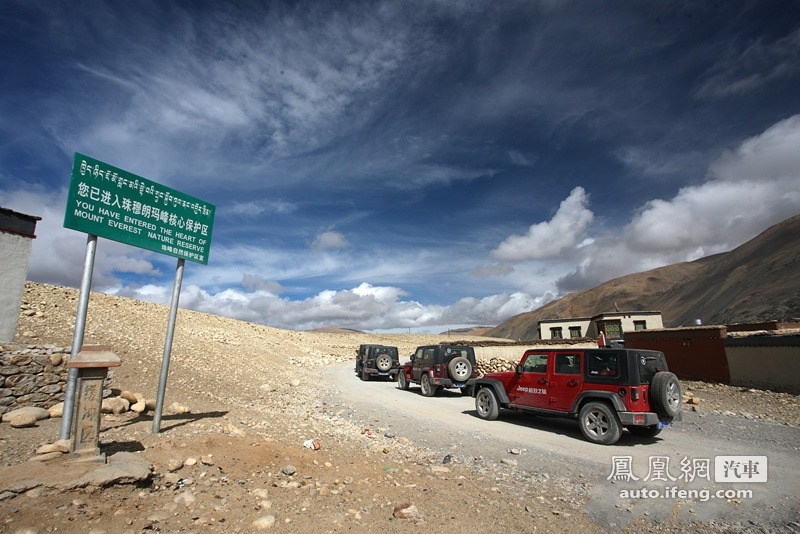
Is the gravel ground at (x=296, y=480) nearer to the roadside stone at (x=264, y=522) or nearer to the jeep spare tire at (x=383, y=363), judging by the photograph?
the roadside stone at (x=264, y=522)

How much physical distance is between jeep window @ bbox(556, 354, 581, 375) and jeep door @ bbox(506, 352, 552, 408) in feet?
0.89

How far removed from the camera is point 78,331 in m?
6.53

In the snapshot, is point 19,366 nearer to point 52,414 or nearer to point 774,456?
point 52,414

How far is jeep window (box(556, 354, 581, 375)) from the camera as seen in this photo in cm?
915

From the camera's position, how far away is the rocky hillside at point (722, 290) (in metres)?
50.1

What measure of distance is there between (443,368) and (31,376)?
478 inches

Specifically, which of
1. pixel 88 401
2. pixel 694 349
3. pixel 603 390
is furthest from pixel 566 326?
pixel 88 401

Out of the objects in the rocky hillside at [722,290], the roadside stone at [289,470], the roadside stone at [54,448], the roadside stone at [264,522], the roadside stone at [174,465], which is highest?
the rocky hillside at [722,290]

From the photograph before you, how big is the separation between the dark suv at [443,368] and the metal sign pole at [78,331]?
1158 centimetres

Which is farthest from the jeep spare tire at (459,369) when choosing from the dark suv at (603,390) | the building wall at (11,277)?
the building wall at (11,277)

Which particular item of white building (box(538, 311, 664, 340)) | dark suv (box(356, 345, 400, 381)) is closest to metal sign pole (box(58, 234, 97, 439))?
dark suv (box(356, 345, 400, 381))

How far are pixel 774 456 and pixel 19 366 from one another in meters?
14.1

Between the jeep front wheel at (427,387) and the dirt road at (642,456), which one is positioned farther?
the jeep front wheel at (427,387)

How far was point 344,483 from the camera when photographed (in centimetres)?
556
